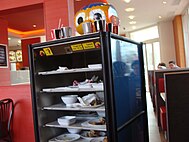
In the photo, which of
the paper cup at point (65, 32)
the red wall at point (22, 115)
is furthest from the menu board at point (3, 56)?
the paper cup at point (65, 32)

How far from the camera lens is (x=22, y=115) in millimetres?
3279

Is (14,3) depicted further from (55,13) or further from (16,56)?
(16,56)

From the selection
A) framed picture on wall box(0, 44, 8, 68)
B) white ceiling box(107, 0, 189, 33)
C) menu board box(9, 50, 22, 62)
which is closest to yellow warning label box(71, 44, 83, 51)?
framed picture on wall box(0, 44, 8, 68)

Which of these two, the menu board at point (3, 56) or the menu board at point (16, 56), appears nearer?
the menu board at point (3, 56)

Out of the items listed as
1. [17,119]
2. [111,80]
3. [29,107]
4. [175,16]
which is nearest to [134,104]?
[111,80]

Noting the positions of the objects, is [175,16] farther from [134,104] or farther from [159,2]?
[134,104]

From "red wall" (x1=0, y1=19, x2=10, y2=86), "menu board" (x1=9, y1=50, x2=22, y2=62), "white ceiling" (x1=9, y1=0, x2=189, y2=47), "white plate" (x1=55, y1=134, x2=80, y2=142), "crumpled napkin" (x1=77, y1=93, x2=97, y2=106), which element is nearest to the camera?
"crumpled napkin" (x1=77, y1=93, x2=97, y2=106)

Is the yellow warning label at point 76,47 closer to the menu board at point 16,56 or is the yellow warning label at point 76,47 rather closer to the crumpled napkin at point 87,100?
the crumpled napkin at point 87,100

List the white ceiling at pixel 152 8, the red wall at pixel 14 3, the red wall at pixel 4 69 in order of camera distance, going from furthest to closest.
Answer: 1. the white ceiling at pixel 152 8
2. the red wall at pixel 4 69
3. the red wall at pixel 14 3

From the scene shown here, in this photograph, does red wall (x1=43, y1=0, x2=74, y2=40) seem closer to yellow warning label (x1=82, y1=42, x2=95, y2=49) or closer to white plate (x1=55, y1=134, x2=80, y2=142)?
yellow warning label (x1=82, y1=42, x2=95, y2=49)

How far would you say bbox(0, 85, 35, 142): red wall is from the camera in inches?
127

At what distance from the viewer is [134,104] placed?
2229 millimetres

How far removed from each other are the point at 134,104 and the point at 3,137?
202cm

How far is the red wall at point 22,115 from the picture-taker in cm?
323
